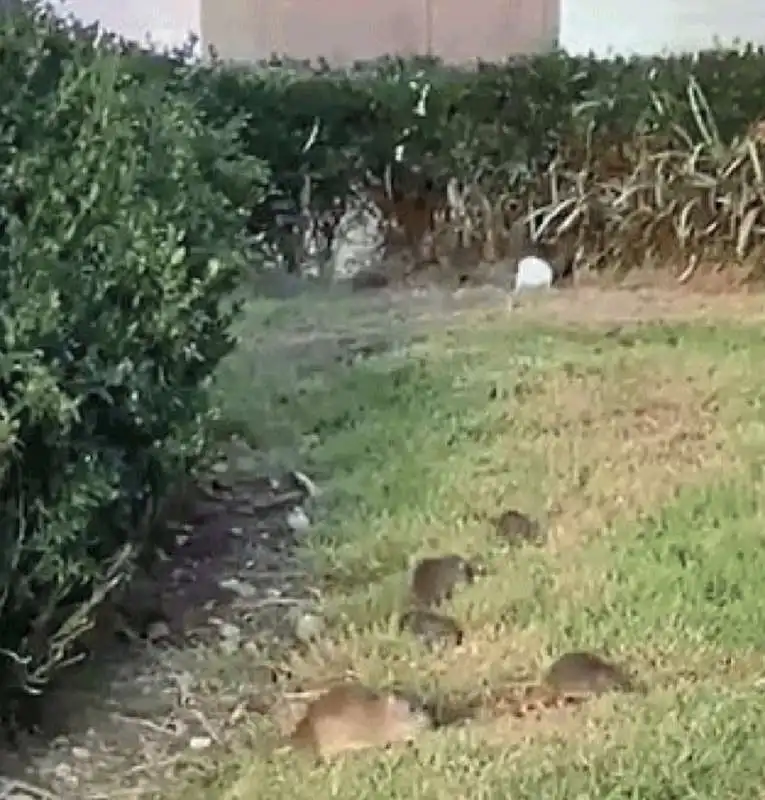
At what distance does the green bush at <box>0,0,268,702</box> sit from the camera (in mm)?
2855

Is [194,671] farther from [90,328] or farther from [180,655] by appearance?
[90,328]

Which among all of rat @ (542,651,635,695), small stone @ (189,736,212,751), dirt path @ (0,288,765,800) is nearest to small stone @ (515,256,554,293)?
dirt path @ (0,288,765,800)

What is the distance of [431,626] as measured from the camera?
3.38 metres

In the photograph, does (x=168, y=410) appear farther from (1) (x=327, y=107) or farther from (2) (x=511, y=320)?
(1) (x=327, y=107)

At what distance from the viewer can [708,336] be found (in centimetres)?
598

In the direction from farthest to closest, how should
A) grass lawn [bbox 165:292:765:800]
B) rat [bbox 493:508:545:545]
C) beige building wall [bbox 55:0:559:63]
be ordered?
beige building wall [bbox 55:0:559:63] → rat [bbox 493:508:545:545] → grass lawn [bbox 165:292:765:800]

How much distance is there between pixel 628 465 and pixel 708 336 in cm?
175

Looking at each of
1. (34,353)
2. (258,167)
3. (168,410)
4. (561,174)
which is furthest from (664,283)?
(34,353)

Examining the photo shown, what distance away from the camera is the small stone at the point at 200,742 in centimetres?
301

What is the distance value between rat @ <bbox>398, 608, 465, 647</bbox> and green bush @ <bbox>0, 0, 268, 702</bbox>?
1.59ft

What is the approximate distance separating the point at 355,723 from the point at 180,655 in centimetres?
56

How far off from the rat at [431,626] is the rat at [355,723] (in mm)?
337

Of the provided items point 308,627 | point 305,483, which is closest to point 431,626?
point 308,627

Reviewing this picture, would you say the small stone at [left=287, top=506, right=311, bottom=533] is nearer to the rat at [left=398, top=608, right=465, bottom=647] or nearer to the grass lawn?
the grass lawn
